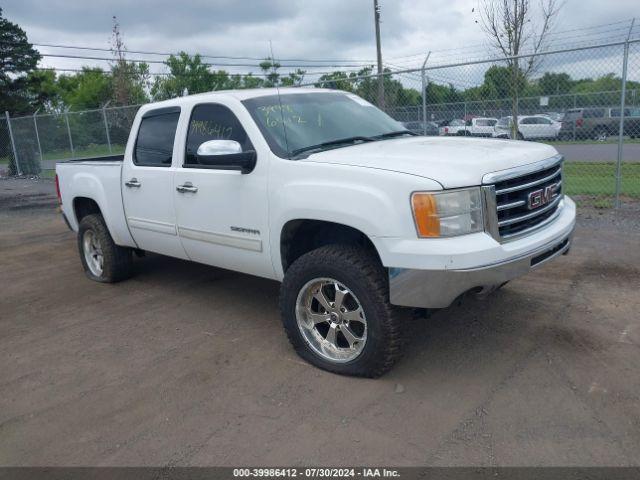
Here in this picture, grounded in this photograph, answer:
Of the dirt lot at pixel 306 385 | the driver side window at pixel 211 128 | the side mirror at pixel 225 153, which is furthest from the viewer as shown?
the driver side window at pixel 211 128

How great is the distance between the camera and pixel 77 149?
18.6 m

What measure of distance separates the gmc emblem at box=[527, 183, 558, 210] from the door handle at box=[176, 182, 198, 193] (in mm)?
2575

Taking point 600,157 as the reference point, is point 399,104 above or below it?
above

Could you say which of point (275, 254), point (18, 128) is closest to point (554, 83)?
point (275, 254)

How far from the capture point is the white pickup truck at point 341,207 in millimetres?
3256

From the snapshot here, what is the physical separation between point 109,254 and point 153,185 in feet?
4.58

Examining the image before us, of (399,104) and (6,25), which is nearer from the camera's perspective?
(399,104)

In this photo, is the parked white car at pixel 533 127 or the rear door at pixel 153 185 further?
the parked white car at pixel 533 127

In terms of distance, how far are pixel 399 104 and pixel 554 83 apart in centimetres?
274

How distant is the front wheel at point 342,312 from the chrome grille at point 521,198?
795 mm

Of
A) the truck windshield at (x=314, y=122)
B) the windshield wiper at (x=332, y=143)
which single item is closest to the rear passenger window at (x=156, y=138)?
the truck windshield at (x=314, y=122)

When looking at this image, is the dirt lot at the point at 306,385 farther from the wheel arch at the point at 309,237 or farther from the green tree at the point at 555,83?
the green tree at the point at 555,83

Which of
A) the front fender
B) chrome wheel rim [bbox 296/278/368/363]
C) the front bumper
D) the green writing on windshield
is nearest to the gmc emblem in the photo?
the front bumper

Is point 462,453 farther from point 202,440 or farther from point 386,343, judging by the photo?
point 202,440
